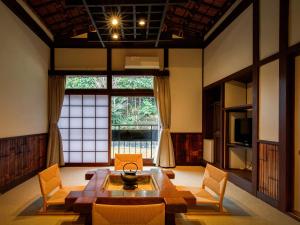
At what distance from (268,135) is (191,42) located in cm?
381

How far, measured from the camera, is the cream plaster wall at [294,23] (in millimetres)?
3121

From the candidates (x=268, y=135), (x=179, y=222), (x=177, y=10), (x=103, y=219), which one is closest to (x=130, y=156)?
(x=179, y=222)

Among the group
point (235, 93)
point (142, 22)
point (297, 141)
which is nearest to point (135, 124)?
point (235, 93)

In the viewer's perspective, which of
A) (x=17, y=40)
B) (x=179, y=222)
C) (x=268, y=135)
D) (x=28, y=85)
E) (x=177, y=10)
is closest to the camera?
(x=179, y=222)

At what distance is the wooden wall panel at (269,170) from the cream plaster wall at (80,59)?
439 cm

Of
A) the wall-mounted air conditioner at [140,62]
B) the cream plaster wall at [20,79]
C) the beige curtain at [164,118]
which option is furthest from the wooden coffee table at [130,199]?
the wall-mounted air conditioner at [140,62]

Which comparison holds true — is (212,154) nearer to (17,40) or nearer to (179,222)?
(179,222)

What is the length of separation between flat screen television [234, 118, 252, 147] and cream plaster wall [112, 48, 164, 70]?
2599mm

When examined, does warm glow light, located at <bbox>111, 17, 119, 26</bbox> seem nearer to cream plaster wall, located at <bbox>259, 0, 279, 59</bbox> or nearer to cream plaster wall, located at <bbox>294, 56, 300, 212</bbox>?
cream plaster wall, located at <bbox>259, 0, 279, 59</bbox>

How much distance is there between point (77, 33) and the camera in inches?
267

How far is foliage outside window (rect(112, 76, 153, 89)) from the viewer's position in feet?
22.5

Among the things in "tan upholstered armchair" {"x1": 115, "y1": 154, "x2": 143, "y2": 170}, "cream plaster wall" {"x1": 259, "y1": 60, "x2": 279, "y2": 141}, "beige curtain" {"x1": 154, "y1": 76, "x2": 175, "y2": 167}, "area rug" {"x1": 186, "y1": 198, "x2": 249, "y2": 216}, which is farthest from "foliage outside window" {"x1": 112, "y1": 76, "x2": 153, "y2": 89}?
"area rug" {"x1": 186, "y1": 198, "x2": 249, "y2": 216}

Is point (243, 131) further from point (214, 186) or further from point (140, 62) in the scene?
point (140, 62)

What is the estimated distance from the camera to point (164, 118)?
676cm
